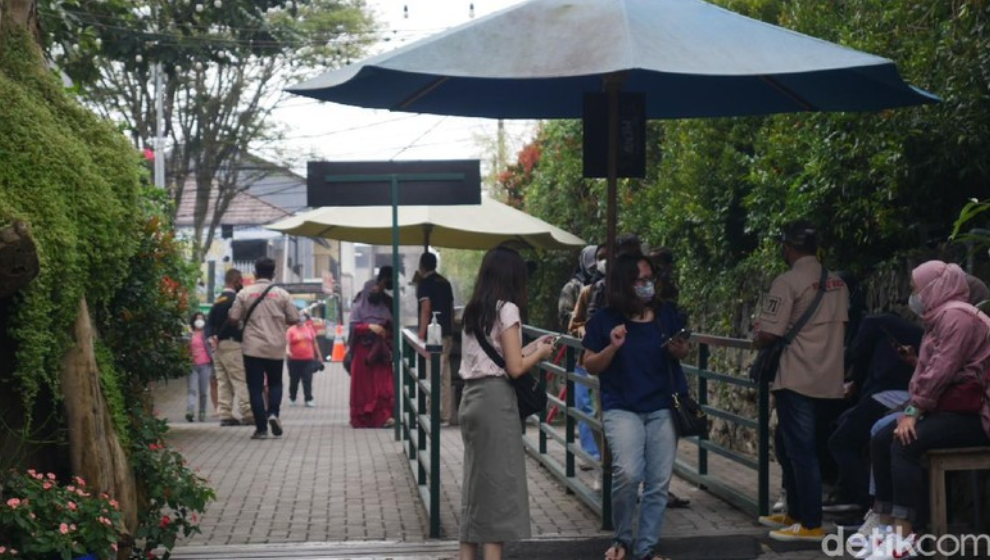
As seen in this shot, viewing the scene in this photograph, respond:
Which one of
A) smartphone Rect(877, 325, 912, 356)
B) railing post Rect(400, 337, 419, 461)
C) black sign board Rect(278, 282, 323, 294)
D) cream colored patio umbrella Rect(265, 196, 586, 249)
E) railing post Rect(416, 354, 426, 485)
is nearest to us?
smartphone Rect(877, 325, 912, 356)

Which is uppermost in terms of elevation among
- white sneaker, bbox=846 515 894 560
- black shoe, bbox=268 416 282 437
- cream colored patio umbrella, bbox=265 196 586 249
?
cream colored patio umbrella, bbox=265 196 586 249

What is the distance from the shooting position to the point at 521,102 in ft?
34.2

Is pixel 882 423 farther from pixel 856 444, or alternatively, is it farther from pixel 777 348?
pixel 777 348

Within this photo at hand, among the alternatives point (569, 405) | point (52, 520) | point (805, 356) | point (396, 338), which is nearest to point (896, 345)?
point (805, 356)

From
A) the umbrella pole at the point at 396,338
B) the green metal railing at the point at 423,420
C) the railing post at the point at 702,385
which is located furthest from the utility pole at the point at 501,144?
the railing post at the point at 702,385

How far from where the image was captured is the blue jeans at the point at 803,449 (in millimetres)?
8688

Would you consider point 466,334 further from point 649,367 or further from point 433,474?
point 433,474

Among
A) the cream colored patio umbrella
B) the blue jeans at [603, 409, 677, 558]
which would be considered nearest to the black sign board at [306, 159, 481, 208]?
the cream colored patio umbrella

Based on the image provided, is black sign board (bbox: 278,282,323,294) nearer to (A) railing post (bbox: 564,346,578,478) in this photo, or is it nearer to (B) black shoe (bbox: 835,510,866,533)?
(A) railing post (bbox: 564,346,578,478)

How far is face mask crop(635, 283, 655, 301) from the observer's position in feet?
26.7

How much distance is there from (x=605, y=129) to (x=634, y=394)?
76.7 inches

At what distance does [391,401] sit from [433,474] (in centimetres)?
879

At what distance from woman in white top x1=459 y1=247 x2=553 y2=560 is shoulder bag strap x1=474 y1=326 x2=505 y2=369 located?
18 millimetres

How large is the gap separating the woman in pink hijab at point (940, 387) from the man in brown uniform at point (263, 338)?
29.6 feet
